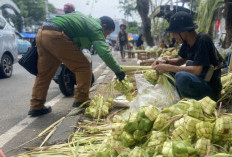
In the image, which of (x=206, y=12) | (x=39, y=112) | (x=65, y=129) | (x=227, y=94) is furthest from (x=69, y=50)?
(x=206, y=12)

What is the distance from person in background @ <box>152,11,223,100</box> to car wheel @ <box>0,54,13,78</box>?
6.23m

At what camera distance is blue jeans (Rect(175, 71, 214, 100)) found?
2.95 metres

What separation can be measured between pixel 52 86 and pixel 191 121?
5.34 m

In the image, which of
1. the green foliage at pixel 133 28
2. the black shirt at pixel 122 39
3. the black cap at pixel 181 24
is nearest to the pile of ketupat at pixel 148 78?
the black cap at pixel 181 24

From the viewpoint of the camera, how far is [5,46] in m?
8.00

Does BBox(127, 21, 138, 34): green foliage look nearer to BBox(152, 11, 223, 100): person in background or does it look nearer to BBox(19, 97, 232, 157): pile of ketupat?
BBox(152, 11, 223, 100): person in background

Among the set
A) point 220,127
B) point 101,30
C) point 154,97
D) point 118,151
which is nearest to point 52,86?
point 101,30

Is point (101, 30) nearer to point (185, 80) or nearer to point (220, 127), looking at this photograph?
point (185, 80)

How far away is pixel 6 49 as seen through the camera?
8.06m

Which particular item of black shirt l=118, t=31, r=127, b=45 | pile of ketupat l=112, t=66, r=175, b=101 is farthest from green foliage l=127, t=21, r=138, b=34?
pile of ketupat l=112, t=66, r=175, b=101

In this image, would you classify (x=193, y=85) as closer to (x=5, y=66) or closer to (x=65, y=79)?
(x=65, y=79)

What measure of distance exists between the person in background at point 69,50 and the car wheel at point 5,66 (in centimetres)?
459

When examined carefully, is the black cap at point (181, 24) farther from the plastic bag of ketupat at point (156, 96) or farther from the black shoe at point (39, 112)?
the black shoe at point (39, 112)

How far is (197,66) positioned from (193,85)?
221 mm
